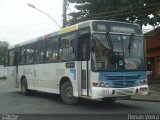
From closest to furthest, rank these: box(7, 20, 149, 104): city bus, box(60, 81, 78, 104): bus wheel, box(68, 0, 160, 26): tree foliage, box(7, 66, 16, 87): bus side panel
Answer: box(7, 20, 149, 104): city bus, box(60, 81, 78, 104): bus wheel, box(7, 66, 16, 87): bus side panel, box(68, 0, 160, 26): tree foliage

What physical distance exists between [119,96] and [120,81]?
1.85 ft

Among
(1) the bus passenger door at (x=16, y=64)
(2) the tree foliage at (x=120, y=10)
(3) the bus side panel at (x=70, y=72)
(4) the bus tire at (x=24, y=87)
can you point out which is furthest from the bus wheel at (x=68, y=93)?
(2) the tree foliage at (x=120, y=10)

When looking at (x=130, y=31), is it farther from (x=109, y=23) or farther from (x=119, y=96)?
(x=119, y=96)

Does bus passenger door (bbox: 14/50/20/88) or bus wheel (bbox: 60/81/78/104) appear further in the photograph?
bus passenger door (bbox: 14/50/20/88)

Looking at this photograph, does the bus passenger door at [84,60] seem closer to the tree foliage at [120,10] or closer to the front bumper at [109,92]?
the front bumper at [109,92]

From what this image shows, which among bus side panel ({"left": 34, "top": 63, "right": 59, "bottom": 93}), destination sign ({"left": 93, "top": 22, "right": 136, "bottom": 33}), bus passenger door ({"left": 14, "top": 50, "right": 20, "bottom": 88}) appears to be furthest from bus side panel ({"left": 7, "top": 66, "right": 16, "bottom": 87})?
destination sign ({"left": 93, "top": 22, "right": 136, "bottom": 33})

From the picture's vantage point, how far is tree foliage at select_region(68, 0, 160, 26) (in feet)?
96.4

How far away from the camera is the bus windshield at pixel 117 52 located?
48.0 feet

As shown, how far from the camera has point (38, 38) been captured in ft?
66.9

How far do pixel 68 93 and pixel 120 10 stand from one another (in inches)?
572

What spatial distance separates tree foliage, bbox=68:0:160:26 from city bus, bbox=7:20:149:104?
42.1 ft

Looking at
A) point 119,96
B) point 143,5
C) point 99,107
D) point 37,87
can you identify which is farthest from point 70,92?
point 143,5

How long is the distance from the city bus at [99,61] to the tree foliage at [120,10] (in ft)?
42.1

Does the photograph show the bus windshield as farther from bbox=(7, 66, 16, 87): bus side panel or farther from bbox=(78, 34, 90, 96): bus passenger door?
bbox=(7, 66, 16, 87): bus side panel
